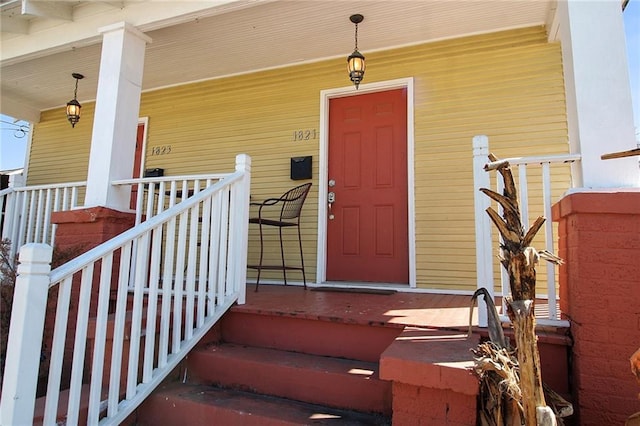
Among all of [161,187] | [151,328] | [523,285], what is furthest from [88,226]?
[523,285]

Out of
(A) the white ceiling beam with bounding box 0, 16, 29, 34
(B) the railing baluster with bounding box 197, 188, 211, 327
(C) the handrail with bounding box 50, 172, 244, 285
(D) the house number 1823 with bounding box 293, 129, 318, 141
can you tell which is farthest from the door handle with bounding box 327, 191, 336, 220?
(A) the white ceiling beam with bounding box 0, 16, 29, 34

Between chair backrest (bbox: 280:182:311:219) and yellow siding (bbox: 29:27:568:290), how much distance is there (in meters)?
0.34

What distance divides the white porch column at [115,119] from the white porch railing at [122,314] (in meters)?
0.78

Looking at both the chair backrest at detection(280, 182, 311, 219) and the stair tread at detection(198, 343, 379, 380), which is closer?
the stair tread at detection(198, 343, 379, 380)

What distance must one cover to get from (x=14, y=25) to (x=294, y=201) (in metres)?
3.24

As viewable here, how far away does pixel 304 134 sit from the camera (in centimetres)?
427

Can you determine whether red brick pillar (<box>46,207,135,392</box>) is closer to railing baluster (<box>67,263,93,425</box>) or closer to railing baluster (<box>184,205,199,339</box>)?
railing baluster (<box>184,205,199,339</box>)

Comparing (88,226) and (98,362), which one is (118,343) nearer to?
(98,362)

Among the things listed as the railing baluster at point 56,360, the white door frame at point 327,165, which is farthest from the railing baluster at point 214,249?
the white door frame at point 327,165

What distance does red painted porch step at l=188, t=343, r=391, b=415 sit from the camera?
1.85 m

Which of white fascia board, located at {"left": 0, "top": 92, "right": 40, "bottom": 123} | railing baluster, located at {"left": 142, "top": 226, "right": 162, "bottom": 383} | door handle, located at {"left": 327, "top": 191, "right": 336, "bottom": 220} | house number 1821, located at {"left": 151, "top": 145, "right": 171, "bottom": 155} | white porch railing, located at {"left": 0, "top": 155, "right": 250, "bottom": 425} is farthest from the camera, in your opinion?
white fascia board, located at {"left": 0, "top": 92, "right": 40, "bottom": 123}

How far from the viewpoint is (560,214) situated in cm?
205

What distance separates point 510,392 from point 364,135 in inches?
124

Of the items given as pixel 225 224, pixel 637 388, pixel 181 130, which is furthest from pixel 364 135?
pixel 637 388
